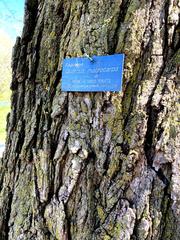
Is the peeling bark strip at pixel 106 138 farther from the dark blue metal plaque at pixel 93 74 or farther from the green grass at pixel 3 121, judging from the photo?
the green grass at pixel 3 121

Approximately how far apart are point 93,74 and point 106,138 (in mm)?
268

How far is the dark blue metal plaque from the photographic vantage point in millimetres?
1504

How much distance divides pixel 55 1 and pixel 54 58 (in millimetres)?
263

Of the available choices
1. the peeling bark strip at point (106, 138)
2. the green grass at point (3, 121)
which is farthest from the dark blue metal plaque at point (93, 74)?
the green grass at point (3, 121)

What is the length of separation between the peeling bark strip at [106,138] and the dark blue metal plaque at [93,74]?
0.03 metres

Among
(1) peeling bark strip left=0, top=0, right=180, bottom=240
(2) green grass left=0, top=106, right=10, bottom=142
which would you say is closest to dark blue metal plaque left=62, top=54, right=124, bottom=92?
(1) peeling bark strip left=0, top=0, right=180, bottom=240

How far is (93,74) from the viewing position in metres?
1.56

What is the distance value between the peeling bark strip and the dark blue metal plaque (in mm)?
29

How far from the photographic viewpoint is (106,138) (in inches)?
59.7

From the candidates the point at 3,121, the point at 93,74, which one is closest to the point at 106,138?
the point at 93,74

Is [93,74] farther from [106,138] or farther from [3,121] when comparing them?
[3,121]

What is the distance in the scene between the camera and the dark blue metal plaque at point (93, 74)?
1.50m

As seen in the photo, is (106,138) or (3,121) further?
(3,121)

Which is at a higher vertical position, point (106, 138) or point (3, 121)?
point (3, 121)
